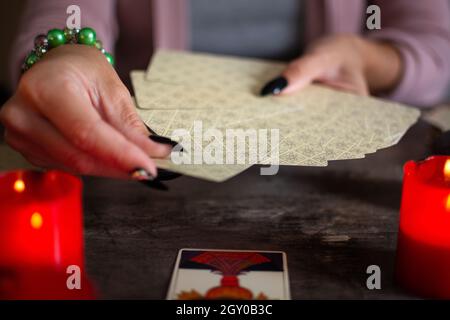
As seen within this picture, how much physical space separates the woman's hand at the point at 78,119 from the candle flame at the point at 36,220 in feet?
0.25

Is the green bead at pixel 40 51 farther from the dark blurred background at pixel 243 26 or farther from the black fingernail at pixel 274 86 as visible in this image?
the dark blurred background at pixel 243 26

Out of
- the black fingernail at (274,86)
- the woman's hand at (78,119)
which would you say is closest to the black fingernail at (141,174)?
the woman's hand at (78,119)

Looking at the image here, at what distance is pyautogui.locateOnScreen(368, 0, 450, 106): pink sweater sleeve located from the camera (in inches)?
40.8

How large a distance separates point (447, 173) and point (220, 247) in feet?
0.70

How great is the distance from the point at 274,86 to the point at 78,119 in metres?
0.34

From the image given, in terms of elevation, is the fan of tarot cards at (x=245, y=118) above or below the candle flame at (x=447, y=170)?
above

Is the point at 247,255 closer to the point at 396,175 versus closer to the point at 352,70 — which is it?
the point at 396,175

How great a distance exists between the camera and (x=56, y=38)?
0.57m

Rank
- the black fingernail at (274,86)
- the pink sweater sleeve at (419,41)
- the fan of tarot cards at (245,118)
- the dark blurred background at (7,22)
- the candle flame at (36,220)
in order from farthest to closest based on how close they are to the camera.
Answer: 1. the dark blurred background at (7,22)
2. the pink sweater sleeve at (419,41)
3. the black fingernail at (274,86)
4. the fan of tarot cards at (245,118)
5. the candle flame at (36,220)

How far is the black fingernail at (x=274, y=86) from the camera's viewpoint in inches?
28.4

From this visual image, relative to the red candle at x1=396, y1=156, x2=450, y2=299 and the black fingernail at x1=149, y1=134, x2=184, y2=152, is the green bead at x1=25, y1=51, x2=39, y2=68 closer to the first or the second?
the black fingernail at x1=149, y1=134, x2=184, y2=152

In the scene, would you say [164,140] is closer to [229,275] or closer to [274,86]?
[229,275]

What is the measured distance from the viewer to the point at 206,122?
1.87 ft

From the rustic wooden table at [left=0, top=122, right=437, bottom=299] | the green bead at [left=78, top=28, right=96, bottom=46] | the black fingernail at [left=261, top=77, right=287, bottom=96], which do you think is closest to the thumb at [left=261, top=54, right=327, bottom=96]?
the black fingernail at [left=261, top=77, right=287, bottom=96]
